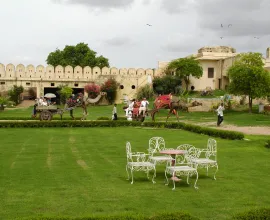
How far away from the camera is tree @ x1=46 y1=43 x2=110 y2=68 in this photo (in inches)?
2356

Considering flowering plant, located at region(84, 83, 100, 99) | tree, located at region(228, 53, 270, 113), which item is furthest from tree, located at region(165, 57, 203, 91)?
tree, located at region(228, 53, 270, 113)

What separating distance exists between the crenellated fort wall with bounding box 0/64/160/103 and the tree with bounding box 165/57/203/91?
105 inches

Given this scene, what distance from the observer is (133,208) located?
262 inches

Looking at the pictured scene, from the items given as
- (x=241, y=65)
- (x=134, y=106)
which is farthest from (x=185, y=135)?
(x=241, y=65)

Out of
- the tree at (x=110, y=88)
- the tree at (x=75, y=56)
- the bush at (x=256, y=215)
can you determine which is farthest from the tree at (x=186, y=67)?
the bush at (x=256, y=215)

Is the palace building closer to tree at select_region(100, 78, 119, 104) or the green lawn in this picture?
tree at select_region(100, 78, 119, 104)

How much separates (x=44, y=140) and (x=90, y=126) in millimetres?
6529

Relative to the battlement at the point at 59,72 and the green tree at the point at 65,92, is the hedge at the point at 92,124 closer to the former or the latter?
the green tree at the point at 65,92

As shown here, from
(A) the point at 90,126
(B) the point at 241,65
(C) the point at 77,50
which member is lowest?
(A) the point at 90,126

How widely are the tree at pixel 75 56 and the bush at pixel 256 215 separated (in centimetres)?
5455

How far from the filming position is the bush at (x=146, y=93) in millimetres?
40312

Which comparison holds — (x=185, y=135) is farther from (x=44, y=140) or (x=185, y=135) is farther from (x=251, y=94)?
(x=251, y=94)

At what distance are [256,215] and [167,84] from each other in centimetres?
3566

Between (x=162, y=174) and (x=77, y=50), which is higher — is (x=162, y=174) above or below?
below
